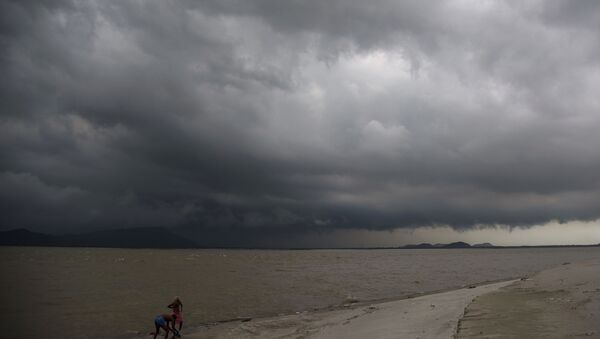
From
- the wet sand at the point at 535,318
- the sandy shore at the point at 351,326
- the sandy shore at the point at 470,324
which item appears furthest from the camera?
the sandy shore at the point at 351,326

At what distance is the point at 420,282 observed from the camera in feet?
159

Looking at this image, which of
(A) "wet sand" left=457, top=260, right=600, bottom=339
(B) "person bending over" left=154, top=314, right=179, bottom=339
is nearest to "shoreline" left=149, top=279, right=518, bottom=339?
(A) "wet sand" left=457, top=260, right=600, bottom=339

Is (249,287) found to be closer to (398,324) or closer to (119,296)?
(119,296)

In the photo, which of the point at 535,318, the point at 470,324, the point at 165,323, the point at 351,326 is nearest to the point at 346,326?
the point at 351,326

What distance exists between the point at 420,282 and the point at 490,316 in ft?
114

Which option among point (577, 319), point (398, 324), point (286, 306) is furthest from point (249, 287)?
point (577, 319)

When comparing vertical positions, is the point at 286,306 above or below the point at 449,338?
below

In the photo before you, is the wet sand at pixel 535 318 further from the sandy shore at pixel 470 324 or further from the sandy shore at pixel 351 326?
the sandy shore at pixel 351 326

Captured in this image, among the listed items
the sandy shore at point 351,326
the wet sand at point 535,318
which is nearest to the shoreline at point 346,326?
the sandy shore at point 351,326

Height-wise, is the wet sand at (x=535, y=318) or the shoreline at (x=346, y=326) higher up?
the wet sand at (x=535, y=318)

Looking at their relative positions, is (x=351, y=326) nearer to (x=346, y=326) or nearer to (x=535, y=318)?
(x=346, y=326)

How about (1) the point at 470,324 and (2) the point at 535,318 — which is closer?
(1) the point at 470,324

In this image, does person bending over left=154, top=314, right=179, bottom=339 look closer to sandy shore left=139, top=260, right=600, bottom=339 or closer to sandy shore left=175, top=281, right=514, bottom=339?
sandy shore left=175, top=281, right=514, bottom=339

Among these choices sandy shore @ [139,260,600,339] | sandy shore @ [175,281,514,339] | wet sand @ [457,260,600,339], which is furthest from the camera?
sandy shore @ [175,281,514,339]
